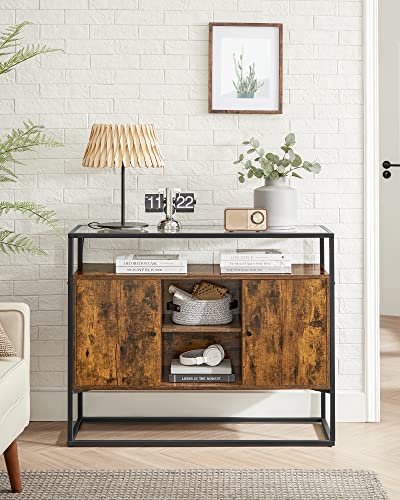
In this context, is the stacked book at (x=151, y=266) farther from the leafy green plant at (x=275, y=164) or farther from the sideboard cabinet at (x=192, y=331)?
the leafy green plant at (x=275, y=164)

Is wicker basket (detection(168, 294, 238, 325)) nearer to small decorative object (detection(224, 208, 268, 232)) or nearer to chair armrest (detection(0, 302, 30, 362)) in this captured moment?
small decorative object (detection(224, 208, 268, 232))

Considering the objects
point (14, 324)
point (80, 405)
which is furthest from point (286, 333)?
point (14, 324)

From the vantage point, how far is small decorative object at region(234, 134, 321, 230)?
3678 millimetres

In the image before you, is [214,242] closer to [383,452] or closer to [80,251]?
[80,251]

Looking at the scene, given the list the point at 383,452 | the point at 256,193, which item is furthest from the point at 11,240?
the point at 383,452

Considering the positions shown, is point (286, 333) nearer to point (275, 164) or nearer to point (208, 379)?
point (208, 379)

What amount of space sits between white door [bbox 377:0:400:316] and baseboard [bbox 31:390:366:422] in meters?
2.64

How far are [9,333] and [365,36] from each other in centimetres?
205

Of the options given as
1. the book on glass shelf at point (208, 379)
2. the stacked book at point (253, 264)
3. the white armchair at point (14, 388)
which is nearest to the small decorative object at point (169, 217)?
the stacked book at point (253, 264)

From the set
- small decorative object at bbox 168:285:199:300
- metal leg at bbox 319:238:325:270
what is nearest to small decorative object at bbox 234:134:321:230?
metal leg at bbox 319:238:325:270

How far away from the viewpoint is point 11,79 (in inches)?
154

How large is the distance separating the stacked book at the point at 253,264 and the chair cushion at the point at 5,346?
0.93 meters

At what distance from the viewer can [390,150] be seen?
253 inches

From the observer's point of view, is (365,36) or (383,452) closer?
(383,452)
